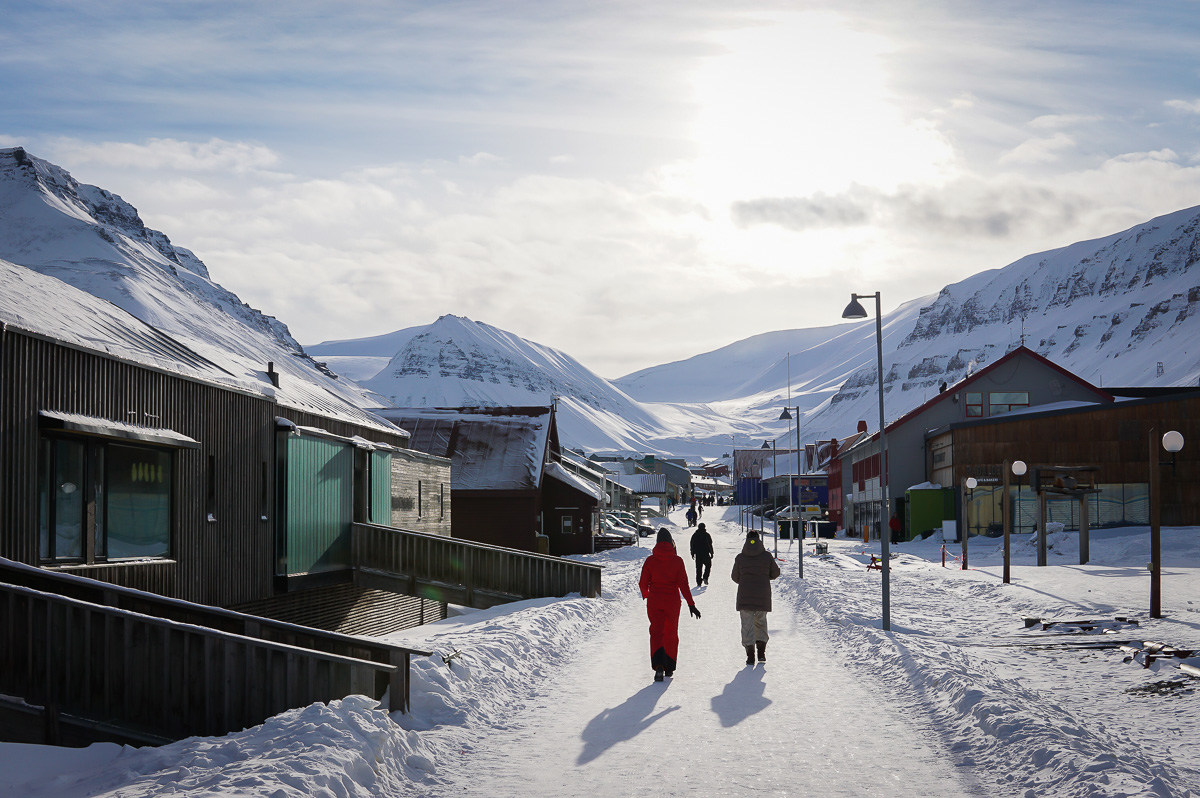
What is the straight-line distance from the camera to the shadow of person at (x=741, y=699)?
10.1 meters

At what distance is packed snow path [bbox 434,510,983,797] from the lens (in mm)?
7543

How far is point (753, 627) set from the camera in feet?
45.7

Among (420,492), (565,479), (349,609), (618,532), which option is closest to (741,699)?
(349,609)

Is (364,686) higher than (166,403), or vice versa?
(166,403)

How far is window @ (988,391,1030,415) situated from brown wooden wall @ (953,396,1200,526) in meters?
8.47

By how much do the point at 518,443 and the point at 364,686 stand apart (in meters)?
32.8

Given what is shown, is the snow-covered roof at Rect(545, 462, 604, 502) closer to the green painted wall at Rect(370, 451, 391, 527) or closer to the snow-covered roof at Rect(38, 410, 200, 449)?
the green painted wall at Rect(370, 451, 391, 527)

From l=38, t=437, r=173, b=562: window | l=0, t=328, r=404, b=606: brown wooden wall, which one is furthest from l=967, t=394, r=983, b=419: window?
l=38, t=437, r=173, b=562: window

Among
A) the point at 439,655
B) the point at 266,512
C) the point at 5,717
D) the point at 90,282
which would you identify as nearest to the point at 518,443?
the point at 266,512

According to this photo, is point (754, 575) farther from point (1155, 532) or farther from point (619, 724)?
point (1155, 532)

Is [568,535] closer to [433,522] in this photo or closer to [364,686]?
[433,522]

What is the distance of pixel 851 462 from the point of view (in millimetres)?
69062

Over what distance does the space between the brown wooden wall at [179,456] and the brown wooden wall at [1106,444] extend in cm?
3430

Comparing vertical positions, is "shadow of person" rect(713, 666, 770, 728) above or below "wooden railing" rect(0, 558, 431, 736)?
below
